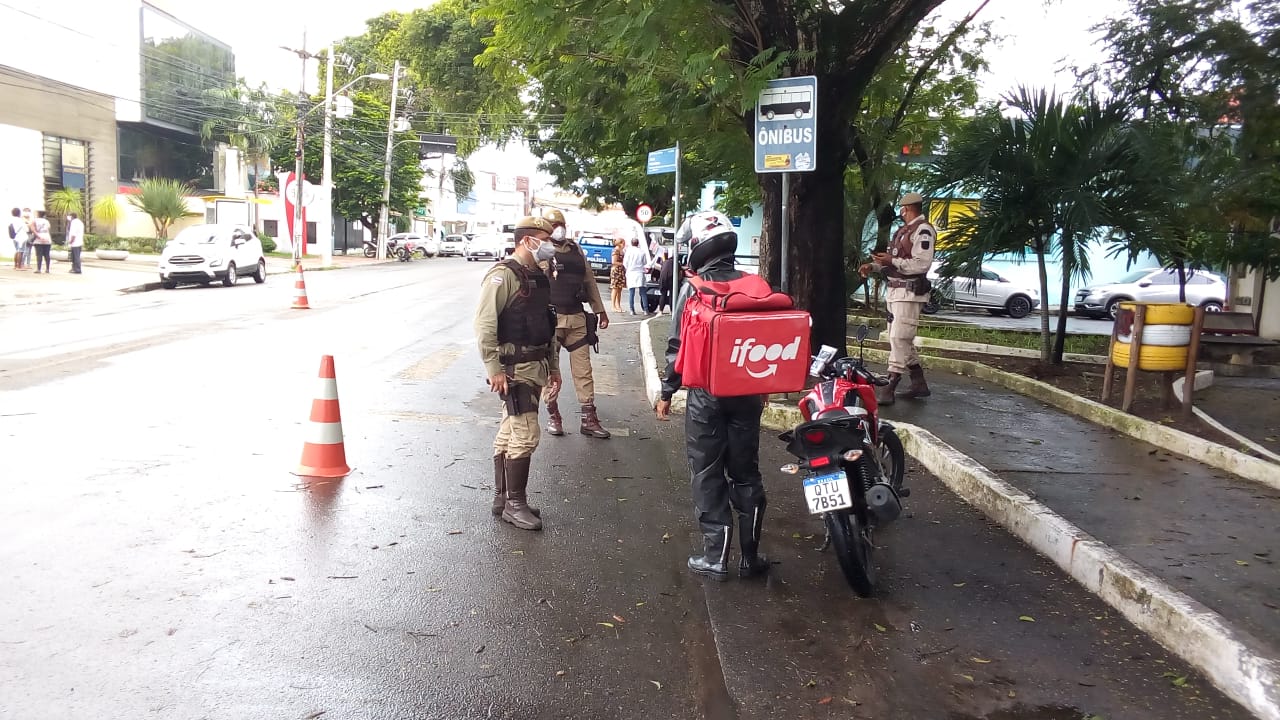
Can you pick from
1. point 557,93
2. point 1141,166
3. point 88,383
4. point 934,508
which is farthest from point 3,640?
point 1141,166

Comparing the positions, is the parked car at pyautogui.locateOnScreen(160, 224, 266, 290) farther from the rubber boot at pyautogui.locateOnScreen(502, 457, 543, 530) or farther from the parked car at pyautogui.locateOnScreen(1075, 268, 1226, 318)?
the parked car at pyautogui.locateOnScreen(1075, 268, 1226, 318)

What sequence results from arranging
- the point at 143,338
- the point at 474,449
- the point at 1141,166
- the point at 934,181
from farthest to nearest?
the point at 143,338 < the point at 934,181 < the point at 1141,166 < the point at 474,449

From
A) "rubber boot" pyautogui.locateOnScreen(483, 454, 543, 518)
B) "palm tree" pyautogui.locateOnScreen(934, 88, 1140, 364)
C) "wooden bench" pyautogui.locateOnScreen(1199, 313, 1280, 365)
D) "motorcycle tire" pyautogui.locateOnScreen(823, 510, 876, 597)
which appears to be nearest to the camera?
"motorcycle tire" pyautogui.locateOnScreen(823, 510, 876, 597)

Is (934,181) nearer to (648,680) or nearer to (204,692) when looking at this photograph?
(648,680)

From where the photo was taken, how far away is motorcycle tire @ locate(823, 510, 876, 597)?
4309 mm

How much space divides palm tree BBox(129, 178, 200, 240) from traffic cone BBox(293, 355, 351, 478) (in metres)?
33.1

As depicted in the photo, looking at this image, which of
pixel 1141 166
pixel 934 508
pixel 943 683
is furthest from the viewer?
pixel 1141 166

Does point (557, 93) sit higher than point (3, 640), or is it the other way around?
point (557, 93)

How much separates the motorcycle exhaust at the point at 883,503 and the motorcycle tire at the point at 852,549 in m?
0.14

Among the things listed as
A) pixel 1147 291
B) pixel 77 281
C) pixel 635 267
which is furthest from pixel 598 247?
pixel 1147 291

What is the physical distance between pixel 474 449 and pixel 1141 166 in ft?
25.2

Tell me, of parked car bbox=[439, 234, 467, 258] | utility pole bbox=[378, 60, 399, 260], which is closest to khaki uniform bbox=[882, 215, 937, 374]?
utility pole bbox=[378, 60, 399, 260]

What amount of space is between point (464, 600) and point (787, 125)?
4685mm

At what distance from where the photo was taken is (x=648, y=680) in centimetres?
357
